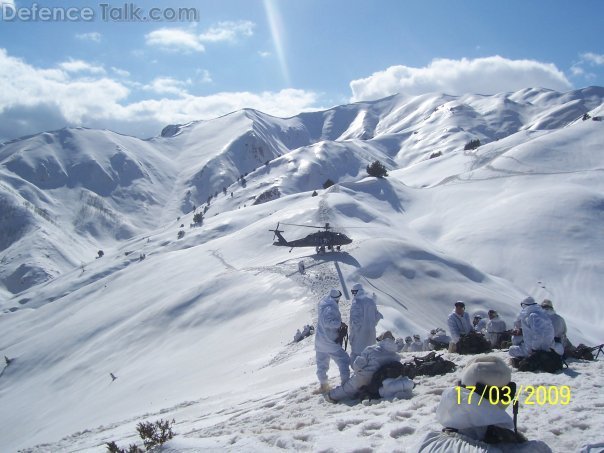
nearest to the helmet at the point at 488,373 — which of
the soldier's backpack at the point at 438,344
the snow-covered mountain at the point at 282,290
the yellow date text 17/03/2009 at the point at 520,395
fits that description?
the yellow date text 17/03/2009 at the point at 520,395

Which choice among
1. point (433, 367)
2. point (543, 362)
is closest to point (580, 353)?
point (543, 362)

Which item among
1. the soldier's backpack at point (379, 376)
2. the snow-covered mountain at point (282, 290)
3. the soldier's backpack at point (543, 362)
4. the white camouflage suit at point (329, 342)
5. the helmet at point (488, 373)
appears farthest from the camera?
the snow-covered mountain at point (282, 290)

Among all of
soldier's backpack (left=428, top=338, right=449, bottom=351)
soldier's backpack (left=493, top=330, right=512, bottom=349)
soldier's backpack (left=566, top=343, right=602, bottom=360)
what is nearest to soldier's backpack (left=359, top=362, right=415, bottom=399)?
soldier's backpack (left=566, top=343, right=602, bottom=360)

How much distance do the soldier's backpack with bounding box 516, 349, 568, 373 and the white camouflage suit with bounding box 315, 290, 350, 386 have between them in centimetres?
319

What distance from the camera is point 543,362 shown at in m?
8.86

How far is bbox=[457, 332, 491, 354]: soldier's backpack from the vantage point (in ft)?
37.3

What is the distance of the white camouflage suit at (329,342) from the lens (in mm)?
9883

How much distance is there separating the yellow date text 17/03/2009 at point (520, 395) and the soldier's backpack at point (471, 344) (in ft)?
11.8

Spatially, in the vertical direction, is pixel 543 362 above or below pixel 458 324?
below

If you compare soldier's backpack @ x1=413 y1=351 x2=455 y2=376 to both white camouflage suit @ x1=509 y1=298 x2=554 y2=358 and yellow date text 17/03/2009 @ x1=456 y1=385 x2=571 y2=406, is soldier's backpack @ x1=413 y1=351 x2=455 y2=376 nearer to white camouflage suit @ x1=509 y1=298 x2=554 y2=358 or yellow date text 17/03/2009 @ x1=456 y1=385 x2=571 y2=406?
white camouflage suit @ x1=509 y1=298 x2=554 y2=358

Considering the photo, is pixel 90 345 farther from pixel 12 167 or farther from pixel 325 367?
pixel 12 167

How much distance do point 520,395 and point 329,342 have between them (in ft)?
12.3

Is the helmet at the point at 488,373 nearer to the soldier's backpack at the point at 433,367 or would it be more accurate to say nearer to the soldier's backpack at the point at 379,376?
the soldier's backpack at the point at 379,376

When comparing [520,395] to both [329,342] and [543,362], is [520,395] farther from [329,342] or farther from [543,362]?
[329,342]
